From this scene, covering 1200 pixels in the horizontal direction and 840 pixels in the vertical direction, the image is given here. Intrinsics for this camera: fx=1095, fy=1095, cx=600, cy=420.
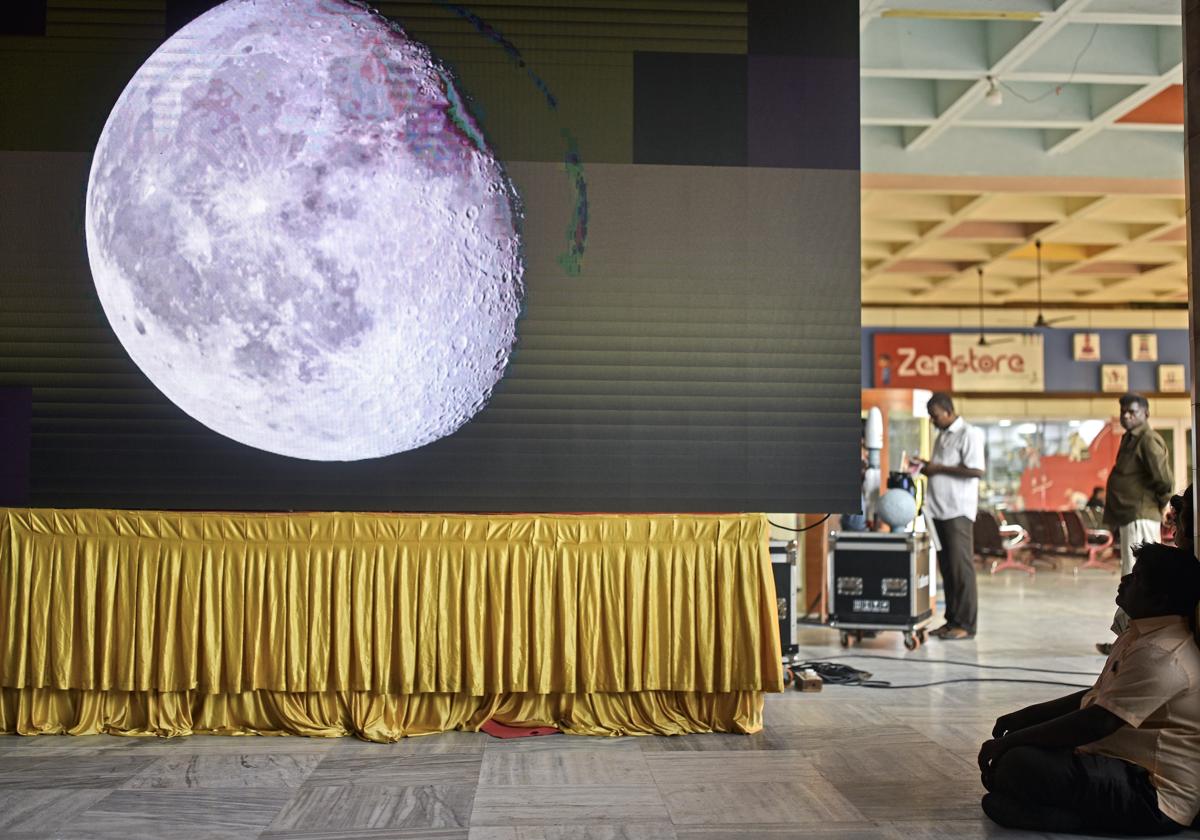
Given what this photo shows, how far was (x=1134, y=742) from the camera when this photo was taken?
9.62ft

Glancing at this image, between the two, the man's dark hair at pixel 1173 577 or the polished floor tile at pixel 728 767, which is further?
the polished floor tile at pixel 728 767

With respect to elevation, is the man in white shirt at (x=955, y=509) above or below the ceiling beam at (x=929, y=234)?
below

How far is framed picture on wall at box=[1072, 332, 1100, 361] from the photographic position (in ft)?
50.2

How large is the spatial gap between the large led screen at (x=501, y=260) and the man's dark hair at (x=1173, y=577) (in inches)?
60.3

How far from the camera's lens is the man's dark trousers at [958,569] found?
267 inches

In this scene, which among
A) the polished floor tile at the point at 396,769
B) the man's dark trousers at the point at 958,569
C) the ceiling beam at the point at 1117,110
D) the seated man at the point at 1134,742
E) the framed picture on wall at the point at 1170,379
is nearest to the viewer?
the seated man at the point at 1134,742

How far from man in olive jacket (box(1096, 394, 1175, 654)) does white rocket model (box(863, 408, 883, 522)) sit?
4.85 ft

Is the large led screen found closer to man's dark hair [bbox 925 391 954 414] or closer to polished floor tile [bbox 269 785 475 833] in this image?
polished floor tile [bbox 269 785 475 833]

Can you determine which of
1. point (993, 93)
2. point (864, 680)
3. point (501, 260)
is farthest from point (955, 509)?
point (501, 260)

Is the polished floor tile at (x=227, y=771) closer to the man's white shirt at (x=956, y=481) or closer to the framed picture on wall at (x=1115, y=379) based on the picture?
the man's white shirt at (x=956, y=481)

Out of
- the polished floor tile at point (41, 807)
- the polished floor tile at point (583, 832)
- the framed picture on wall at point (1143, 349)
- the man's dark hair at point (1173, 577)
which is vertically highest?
the framed picture on wall at point (1143, 349)

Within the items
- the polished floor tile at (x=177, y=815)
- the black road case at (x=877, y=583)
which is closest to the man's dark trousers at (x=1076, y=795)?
the polished floor tile at (x=177, y=815)

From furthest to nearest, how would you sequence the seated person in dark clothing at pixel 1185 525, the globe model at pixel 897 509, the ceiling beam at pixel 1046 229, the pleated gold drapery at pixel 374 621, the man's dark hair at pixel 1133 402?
the ceiling beam at pixel 1046 229
the globe model at pixel 897 509
the man's dark hair at pixel 1133 402
the pleated gold drapery at pixel 374 621
the seated person in dark clothing at pixel 1185 525

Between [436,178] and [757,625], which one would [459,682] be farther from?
[436,178]
